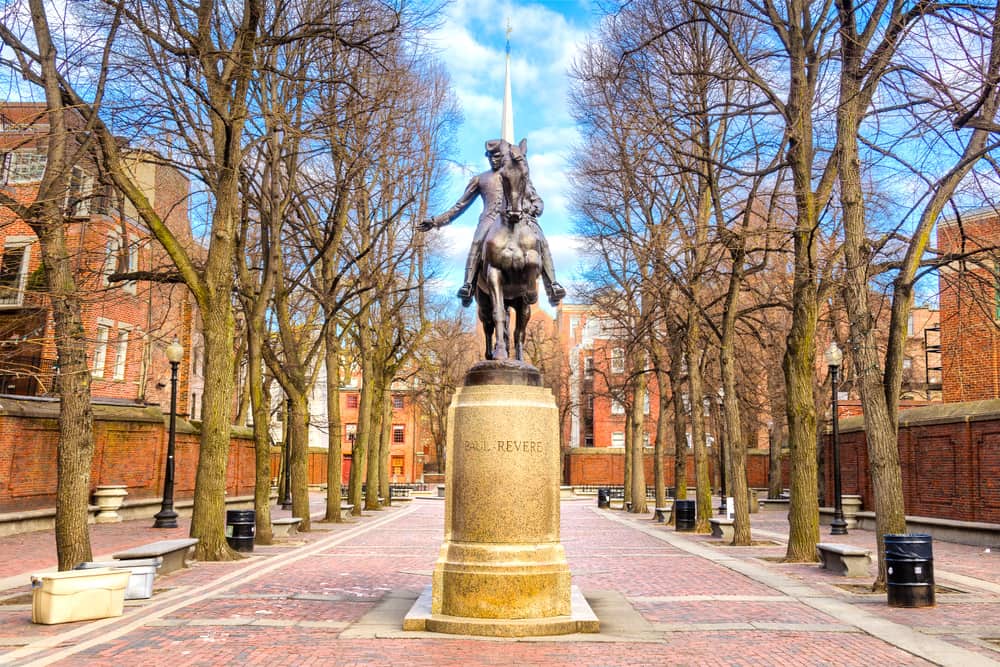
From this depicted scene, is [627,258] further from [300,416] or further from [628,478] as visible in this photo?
[300,416]

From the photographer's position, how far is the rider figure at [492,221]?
1077 centimetres

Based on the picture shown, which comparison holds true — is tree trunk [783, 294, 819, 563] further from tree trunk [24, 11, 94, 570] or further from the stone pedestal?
tree trunk [24, 11, 94, 570]

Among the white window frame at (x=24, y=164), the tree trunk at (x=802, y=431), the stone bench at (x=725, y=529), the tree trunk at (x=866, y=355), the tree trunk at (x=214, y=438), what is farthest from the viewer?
the stone bench at (x=725, y=529)

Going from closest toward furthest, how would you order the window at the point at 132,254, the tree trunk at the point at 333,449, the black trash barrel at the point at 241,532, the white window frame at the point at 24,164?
the white window frame at the point at 24,164 < the window at the point at 132,254 < the black trash barrel at the point at 241,532 < the tree trunk at the point at 333,449

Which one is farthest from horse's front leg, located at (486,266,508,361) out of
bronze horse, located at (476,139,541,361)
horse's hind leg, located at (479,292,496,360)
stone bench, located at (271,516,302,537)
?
stone bench, located at (271,516,302,537)

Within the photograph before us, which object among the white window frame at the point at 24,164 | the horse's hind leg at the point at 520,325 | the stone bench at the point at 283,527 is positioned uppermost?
the white window frame at the point at 24,164

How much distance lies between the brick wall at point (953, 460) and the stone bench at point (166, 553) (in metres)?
18.3

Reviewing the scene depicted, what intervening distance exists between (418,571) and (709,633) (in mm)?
7068

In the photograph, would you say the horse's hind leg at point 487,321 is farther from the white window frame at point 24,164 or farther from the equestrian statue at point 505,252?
the white window frame at point 24,164

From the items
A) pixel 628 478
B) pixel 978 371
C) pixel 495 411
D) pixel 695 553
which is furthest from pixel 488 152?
pixel 628 478

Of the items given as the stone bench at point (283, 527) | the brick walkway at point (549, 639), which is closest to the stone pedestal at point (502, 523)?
the brick walkway at point (549, 639)

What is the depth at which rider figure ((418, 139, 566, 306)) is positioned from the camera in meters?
10.8

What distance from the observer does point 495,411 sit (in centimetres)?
953

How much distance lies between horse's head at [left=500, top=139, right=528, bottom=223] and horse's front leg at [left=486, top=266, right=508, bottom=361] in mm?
687
